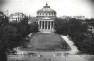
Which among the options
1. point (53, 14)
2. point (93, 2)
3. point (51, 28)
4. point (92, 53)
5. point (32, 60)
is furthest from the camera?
point (53, 14)

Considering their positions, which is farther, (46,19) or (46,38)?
(46,19)

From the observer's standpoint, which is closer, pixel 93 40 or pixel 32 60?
pixel 32 60

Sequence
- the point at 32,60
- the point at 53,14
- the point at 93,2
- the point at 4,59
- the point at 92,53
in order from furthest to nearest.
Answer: the point at 53,14
the point at 92,53
the point at 32,60
the point at 4,59
the point at 93,2

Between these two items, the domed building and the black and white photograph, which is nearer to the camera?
the black and white photograph

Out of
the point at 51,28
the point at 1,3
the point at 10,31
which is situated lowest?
the point at 51,28

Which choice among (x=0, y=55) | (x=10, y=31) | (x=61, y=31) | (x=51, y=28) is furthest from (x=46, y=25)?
(x=0, y=55)

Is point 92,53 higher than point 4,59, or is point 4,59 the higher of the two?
point 4,59

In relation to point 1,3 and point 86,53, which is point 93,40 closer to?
point 86,53

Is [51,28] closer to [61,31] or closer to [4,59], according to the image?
[61,31]

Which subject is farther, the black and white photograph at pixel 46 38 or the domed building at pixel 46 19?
the domed building at pixel 46 19

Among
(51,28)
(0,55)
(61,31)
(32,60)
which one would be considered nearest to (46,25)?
(51,28)
